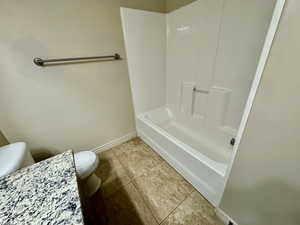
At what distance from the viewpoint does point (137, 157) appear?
168 centimetres

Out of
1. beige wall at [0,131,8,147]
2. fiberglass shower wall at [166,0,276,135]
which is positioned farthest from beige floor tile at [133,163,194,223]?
beige wall at [0,131,8,147]

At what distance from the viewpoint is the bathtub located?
100 cm

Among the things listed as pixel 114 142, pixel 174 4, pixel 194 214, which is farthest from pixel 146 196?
pixel 174 4

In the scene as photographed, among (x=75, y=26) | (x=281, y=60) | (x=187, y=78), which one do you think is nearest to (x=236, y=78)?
(x=187, y=78)

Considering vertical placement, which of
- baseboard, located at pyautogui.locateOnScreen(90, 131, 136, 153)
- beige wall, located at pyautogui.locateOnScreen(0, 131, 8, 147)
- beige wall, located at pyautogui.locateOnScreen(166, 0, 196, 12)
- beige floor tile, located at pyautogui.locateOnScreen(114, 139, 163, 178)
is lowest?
beige floor tile, located at pyautogui.locateOnScreen(114, 139, 163, 178)

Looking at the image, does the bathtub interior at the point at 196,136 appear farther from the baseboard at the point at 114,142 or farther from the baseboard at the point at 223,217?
the baseboard at the point at 223,217

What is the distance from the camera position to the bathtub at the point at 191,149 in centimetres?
100

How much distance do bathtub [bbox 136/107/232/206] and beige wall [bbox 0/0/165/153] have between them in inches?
24.5

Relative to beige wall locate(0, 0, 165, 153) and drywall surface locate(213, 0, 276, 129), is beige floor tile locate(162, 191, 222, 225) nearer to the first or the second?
drywall surface locate(213, 0, 276, 129)

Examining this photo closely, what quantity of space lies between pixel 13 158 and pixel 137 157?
1170mm

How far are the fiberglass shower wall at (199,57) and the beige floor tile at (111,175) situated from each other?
2.51 ft

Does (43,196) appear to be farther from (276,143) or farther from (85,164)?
(276,143)

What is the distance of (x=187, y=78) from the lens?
1.74 meters

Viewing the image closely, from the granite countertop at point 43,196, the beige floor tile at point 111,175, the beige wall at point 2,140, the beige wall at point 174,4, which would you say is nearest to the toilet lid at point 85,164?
the beige floor tile at point 111,175
